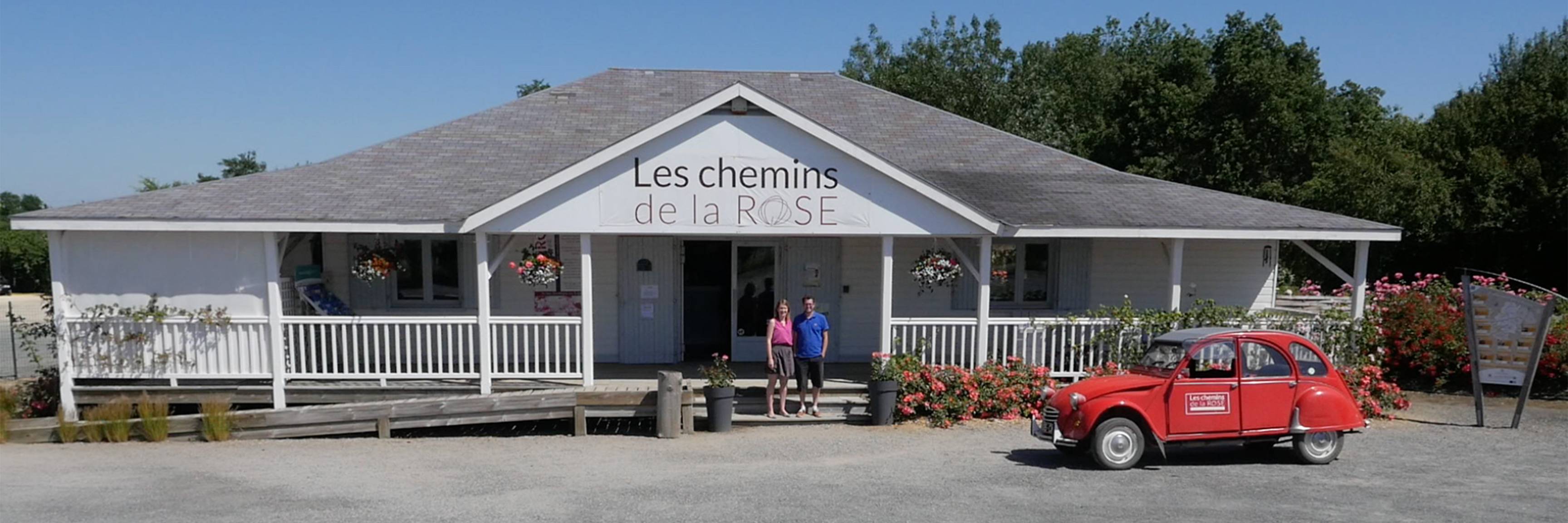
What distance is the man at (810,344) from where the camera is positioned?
1092cm

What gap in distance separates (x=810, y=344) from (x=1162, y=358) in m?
3.99

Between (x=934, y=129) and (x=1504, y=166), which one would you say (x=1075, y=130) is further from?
(x=934, y=129)

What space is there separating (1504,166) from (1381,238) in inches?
658

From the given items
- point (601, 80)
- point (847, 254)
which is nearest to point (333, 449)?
point (847, 254)

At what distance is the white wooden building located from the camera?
11.2 meters

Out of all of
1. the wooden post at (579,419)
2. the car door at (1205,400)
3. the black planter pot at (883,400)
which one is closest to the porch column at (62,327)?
the wooden post at (579,419)

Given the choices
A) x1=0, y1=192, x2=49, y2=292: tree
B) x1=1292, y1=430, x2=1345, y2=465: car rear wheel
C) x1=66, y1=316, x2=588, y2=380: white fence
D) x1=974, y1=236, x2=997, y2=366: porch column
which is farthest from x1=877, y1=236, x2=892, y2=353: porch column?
x1=0, y1=192, x2=49, y2=292: tree

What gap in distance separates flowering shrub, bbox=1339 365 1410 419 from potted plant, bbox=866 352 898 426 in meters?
5.81

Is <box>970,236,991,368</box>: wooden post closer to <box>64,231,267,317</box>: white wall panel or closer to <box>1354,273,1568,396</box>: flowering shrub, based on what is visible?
<box>1354,273,1568,396</box>: flowering shrub

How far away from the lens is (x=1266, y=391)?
888 cm

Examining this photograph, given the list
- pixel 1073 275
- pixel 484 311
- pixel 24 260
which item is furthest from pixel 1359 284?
pixel 24 260

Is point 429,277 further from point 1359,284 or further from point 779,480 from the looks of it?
point 1359,284

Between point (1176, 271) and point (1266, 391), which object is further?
point (1176, 271)

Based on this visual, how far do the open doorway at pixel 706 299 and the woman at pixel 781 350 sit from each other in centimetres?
305
